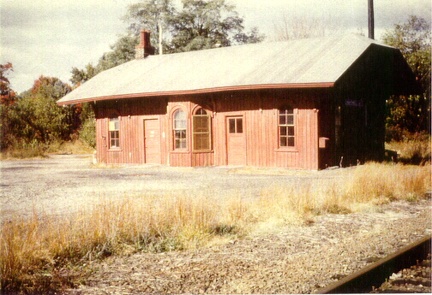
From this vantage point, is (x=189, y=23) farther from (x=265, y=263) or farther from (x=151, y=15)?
(x=265, y=263)

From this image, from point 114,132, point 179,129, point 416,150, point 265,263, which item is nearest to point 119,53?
point 114,132

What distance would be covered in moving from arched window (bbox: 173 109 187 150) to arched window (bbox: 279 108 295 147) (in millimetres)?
4157

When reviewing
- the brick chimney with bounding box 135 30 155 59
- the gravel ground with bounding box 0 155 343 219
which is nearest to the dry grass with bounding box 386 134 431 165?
the gravel ground with bounding box 0 155 343 219

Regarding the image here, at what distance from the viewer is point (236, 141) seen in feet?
61.7

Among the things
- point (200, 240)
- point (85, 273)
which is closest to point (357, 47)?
point (200, 240)

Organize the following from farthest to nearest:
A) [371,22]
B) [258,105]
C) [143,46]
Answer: [143,46] → [371,22] → [258,105]

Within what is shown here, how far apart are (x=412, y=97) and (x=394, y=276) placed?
22.0 metres

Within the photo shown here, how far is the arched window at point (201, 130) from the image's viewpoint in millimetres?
19203

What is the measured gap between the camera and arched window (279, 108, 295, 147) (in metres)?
17.3

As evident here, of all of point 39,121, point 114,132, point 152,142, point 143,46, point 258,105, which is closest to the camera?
point 258,105

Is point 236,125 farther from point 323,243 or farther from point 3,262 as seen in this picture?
point 3,262

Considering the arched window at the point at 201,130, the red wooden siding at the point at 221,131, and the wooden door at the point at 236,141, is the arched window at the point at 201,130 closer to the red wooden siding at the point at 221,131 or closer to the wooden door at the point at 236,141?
the red wooden siding at the point at 221,131

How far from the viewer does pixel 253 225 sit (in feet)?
25.8

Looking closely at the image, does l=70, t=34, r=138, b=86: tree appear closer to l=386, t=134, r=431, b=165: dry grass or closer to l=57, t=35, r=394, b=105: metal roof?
l=57, t=35, r=394, b=105: metal roof
